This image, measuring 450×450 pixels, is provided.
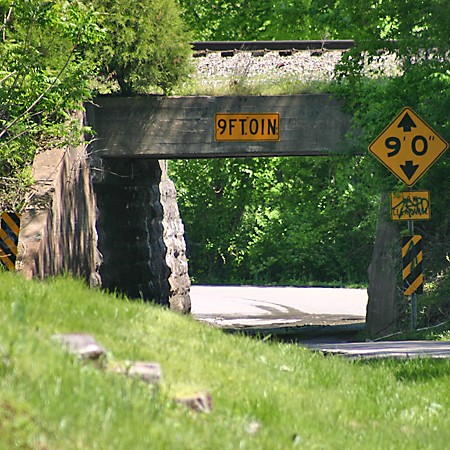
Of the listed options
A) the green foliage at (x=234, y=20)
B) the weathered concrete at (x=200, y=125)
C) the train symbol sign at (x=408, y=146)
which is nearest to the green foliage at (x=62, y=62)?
the weathered concrete at (x=200, y=125)

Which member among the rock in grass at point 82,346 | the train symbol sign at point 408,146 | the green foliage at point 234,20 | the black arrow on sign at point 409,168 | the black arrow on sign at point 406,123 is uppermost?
the green foliage at point 234,20

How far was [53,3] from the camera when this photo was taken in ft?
56.9

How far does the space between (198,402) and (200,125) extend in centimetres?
1842

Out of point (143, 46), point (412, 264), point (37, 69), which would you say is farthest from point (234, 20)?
point (37, 69)

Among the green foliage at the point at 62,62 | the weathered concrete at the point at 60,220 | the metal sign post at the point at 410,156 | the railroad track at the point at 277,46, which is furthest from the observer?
the railroad track at the point at 277,46

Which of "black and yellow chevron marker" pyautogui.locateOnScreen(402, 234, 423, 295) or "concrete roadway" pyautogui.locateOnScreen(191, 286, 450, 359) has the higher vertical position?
"black and yellow chevron marker" pyautogui.locateOnScreen(402, 234, 423, 295)

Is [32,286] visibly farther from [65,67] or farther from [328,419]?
[65,67]

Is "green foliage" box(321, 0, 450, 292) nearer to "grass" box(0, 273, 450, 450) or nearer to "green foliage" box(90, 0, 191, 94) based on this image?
"green foliage" box(90, 0, 191, 94)

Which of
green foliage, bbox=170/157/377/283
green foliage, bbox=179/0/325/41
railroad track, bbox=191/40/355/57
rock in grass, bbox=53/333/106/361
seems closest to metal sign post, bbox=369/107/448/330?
railroad track, bbox=191/40/355/57

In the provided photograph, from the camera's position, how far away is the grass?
17.9 ft

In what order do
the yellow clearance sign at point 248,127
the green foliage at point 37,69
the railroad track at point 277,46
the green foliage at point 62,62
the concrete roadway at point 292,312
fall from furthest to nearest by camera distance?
the railroad track at point 277,46 → the yellow clearance sign at point 248,127 → the concrete roadway at point 292,312 → the green foliage at point 62,62 → the green foliage at point 37,69

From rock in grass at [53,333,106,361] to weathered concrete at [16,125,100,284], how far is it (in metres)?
11.0

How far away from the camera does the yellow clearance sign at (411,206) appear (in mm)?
19734

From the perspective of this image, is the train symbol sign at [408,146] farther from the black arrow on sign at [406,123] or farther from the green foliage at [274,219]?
the green foliage at [274,219]
